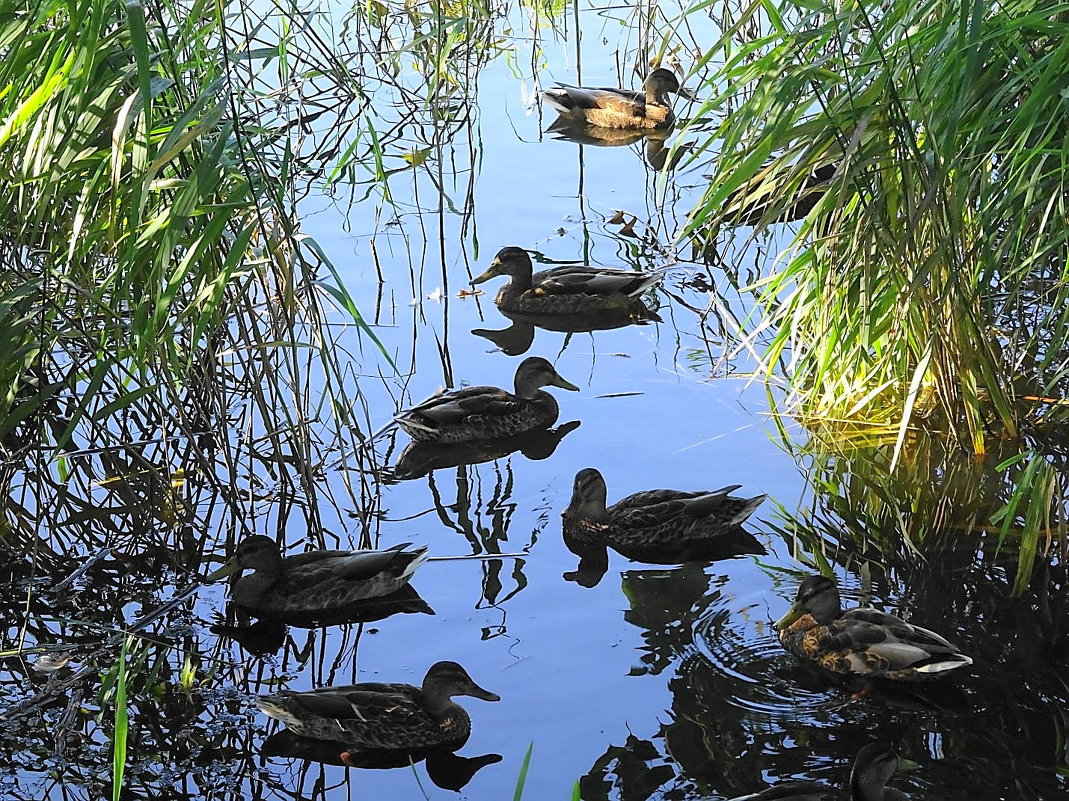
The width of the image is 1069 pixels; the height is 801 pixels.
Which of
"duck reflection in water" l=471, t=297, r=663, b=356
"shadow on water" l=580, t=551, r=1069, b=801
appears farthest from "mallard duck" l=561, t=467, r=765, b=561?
"duck reflection in water" l=471, t=297, r=663, b=356

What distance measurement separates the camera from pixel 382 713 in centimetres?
430

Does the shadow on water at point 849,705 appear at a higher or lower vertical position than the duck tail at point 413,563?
lower

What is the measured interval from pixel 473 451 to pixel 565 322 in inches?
63.8

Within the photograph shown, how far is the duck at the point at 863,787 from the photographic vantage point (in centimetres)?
376

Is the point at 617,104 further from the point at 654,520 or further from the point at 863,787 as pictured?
the point at 863,787

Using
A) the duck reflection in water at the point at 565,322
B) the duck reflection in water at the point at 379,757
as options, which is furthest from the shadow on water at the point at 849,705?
the duck reflection in water at the point at 565,322

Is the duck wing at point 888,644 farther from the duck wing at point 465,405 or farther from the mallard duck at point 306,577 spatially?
the duck wing at point 465,405

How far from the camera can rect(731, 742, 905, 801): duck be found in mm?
3764

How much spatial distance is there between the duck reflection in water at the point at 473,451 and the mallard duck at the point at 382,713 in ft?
6.08

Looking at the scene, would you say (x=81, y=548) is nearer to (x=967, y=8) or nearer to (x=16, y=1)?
(x=16, y=1)

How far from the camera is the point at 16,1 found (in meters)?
4.50

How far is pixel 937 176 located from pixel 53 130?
8.37ft

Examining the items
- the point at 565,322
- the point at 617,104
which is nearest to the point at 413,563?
the point at 565,322

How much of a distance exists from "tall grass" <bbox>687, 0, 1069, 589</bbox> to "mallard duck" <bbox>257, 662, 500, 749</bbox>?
1685mm
